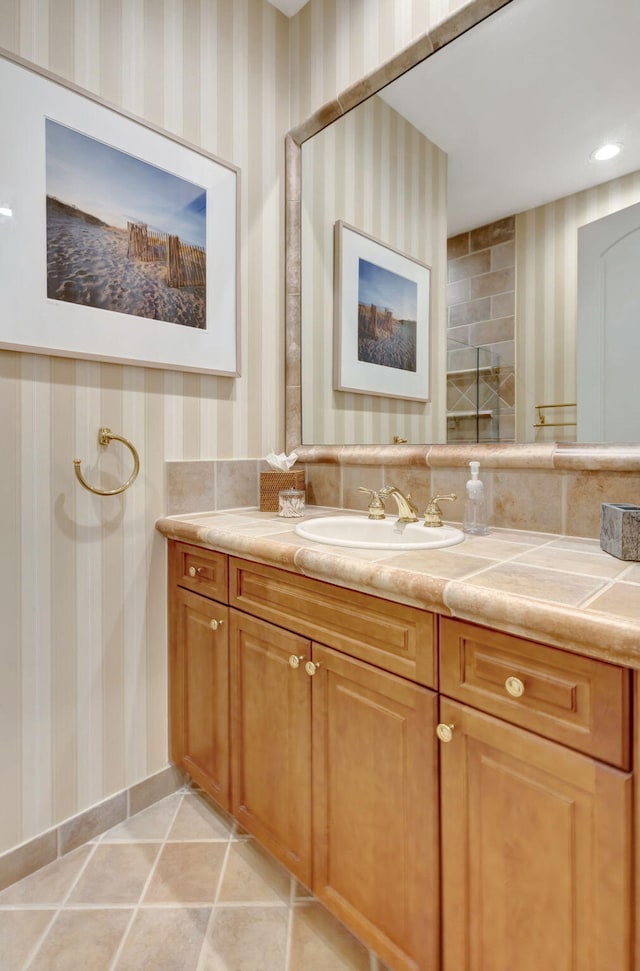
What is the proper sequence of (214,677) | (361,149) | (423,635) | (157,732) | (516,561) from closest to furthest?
1. (423,635)
2. (516,561)
3. (214,677)
4. (157,732)
5. (361,149)

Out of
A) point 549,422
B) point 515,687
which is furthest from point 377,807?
point 549,422

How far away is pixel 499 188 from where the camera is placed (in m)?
1.24

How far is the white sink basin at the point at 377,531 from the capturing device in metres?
1.17

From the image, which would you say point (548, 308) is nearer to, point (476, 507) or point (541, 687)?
point (476, 507)

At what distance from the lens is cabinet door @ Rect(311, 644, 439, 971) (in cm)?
81

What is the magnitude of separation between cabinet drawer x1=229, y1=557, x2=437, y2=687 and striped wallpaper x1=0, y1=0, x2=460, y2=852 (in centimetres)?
46

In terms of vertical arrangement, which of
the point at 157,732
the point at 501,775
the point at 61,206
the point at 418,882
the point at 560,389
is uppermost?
the point at 61,206

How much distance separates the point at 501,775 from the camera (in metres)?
0.71

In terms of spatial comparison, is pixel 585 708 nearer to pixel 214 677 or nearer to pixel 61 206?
pixel 214 677

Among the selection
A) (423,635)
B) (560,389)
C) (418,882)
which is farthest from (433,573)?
(560,389)

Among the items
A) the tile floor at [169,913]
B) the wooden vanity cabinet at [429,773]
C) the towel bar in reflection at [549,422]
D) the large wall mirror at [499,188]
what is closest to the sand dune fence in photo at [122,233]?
the large wall mirror at [499,188]

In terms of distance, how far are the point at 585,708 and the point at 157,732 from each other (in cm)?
132

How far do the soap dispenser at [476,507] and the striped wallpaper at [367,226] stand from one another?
234mm

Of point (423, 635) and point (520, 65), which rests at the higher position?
point (520, 65)
